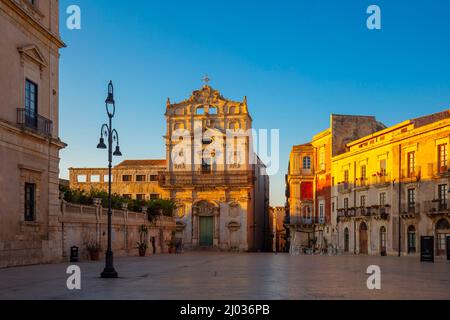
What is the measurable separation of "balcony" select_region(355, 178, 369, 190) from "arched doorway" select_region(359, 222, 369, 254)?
326 cm

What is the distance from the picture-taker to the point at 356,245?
56344 mm

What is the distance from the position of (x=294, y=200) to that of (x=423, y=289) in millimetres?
51790

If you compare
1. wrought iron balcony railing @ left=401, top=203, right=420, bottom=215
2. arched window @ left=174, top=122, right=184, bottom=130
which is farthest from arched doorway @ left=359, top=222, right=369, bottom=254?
arched window @ left=174, top=122, right=184, bottom=130

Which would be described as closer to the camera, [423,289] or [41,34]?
[423,289]

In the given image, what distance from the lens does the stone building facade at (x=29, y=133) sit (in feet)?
82.5

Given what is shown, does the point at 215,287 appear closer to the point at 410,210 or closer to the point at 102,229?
the point at 102,229

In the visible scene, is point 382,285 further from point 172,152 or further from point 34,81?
point 172,152

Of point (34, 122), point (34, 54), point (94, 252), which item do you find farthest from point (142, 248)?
point (34, 54)

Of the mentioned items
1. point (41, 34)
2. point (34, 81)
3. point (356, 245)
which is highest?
point (41, 34)

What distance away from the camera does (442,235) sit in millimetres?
43906

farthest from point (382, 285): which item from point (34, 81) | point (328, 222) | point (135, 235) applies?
point (328, 222)

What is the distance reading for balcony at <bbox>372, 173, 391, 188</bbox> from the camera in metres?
50.5
